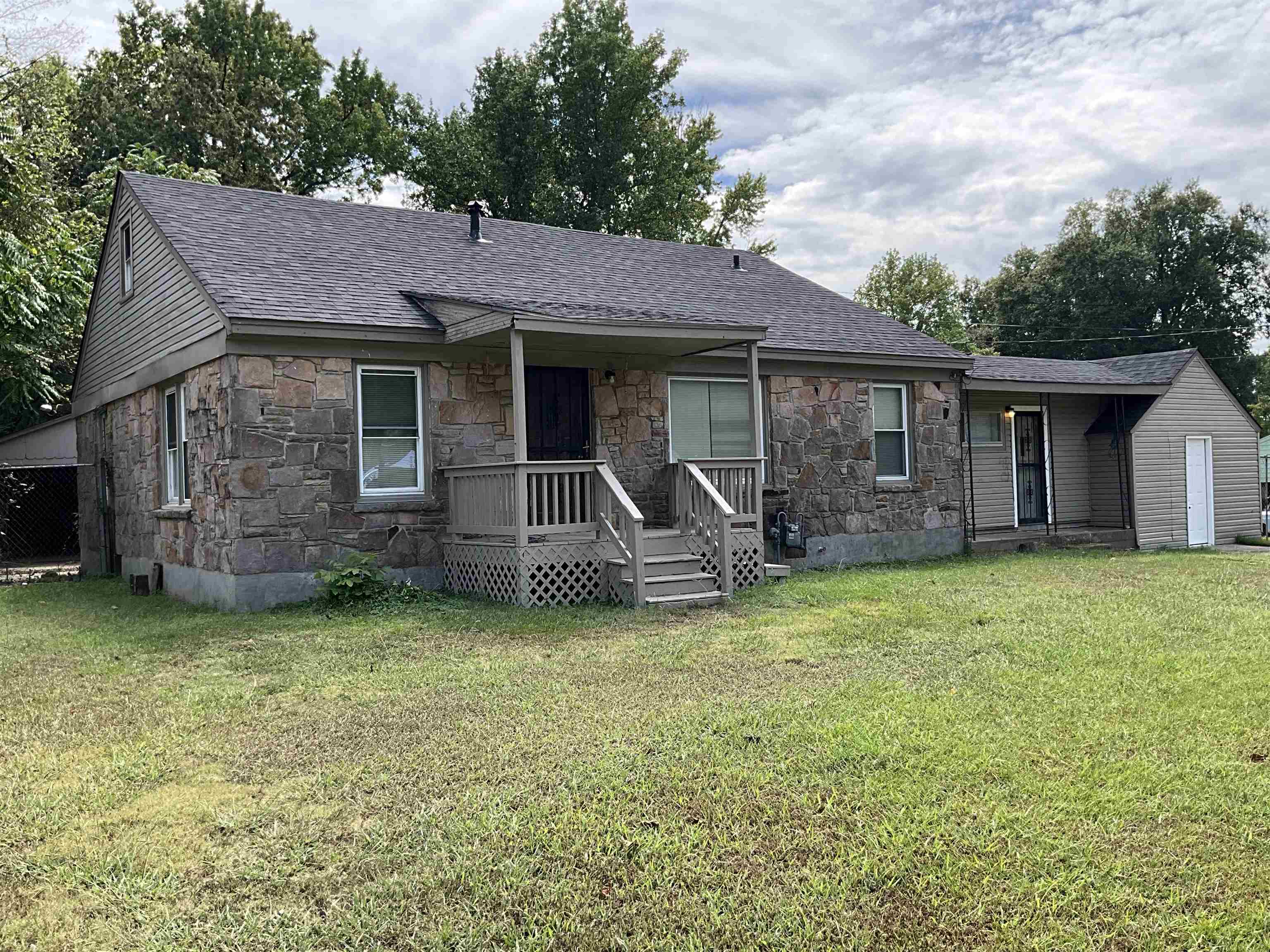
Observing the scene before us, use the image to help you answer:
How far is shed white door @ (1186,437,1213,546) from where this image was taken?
1653 centimetres

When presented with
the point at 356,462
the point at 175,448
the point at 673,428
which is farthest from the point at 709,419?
the point at 175,448

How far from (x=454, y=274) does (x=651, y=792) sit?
9.15 metres

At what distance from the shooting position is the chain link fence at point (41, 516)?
1836cm

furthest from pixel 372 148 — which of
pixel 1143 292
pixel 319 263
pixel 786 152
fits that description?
pixel 1143 292

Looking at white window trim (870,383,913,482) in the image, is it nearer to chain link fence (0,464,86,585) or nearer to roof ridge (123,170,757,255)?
roof ridge (123,170,757,255)

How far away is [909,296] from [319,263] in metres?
32.3

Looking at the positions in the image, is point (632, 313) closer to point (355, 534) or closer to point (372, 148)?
point (355, 534)

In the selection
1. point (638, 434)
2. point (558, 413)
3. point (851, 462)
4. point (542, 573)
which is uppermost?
point (558, 413)

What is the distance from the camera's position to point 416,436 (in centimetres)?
1053

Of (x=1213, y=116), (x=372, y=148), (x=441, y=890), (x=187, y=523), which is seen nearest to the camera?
(x=441, y=890)

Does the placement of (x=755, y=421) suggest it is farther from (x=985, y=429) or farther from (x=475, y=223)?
(x=985, y=429)

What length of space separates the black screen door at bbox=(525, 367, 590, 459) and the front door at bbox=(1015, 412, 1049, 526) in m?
8.20

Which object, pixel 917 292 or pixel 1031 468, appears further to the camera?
pixel 917 292

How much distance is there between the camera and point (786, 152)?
29.0 meters
